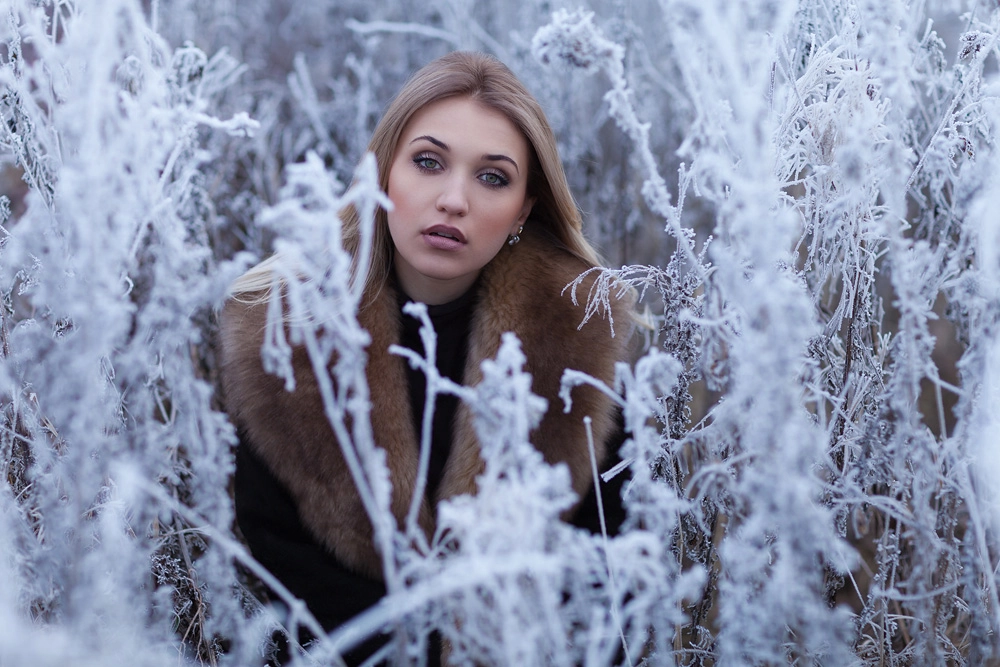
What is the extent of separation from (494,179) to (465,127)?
160mm

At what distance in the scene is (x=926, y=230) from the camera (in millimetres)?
2418

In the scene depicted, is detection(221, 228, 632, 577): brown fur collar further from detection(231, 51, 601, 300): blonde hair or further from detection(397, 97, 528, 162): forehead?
detection(397, 97, 528, 162): forehead

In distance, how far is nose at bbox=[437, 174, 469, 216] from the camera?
196cm

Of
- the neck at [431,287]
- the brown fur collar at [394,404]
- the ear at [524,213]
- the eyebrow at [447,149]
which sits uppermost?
the eyebrow at [447,149]

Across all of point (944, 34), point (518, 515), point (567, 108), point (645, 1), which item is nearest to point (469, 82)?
point (518, 515)

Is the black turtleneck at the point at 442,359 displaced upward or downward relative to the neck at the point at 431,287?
downward

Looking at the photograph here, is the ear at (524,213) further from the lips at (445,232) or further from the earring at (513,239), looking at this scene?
the lips at (445,232)

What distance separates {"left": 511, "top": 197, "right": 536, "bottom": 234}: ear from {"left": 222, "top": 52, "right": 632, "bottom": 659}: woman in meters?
0.06

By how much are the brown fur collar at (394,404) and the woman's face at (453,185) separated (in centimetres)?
20

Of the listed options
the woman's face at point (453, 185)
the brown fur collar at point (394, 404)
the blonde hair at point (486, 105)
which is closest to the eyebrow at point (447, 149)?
the woman's face at point (453, 185)

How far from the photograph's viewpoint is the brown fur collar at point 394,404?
1979mm

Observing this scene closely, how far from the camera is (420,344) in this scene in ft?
7.47

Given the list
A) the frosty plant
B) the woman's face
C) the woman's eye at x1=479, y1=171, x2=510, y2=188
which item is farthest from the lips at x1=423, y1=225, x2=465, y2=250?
the frosty plant

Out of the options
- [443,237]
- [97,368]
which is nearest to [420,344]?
[443,237]
